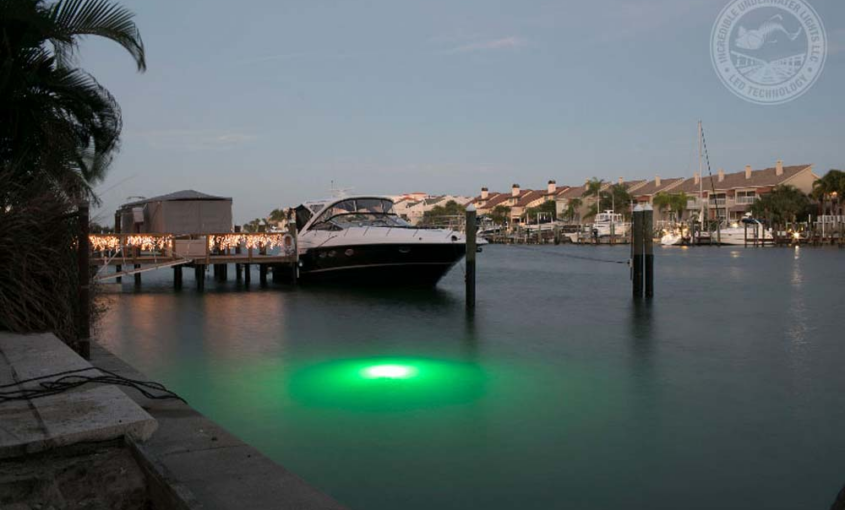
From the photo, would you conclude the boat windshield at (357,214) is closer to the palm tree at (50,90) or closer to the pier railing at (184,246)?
the pier railing at (184,246)

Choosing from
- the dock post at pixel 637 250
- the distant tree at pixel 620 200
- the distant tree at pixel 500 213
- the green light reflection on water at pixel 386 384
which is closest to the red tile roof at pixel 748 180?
the distant tree at pixel 620 200

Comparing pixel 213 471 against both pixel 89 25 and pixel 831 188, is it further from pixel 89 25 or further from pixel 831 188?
pixel 831 188

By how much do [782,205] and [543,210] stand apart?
5049cm

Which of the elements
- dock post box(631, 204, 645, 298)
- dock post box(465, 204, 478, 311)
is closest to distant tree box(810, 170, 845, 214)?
dock post box(631, 204, 645, 298)

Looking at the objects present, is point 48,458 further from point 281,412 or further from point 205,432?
point 281,412

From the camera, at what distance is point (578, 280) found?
37.3 metres

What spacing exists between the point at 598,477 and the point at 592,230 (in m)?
101

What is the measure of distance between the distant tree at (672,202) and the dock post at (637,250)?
8012cm

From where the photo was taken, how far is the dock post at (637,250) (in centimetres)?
2239

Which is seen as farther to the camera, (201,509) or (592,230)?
(592,230)

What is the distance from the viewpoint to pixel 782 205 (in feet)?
Result: 293

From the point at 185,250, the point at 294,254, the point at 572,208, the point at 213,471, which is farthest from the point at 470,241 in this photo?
the point at 572,208

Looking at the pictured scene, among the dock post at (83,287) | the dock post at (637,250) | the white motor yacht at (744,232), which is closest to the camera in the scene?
the dock post at (83,287)

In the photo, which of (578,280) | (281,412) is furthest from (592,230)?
(281,412)
